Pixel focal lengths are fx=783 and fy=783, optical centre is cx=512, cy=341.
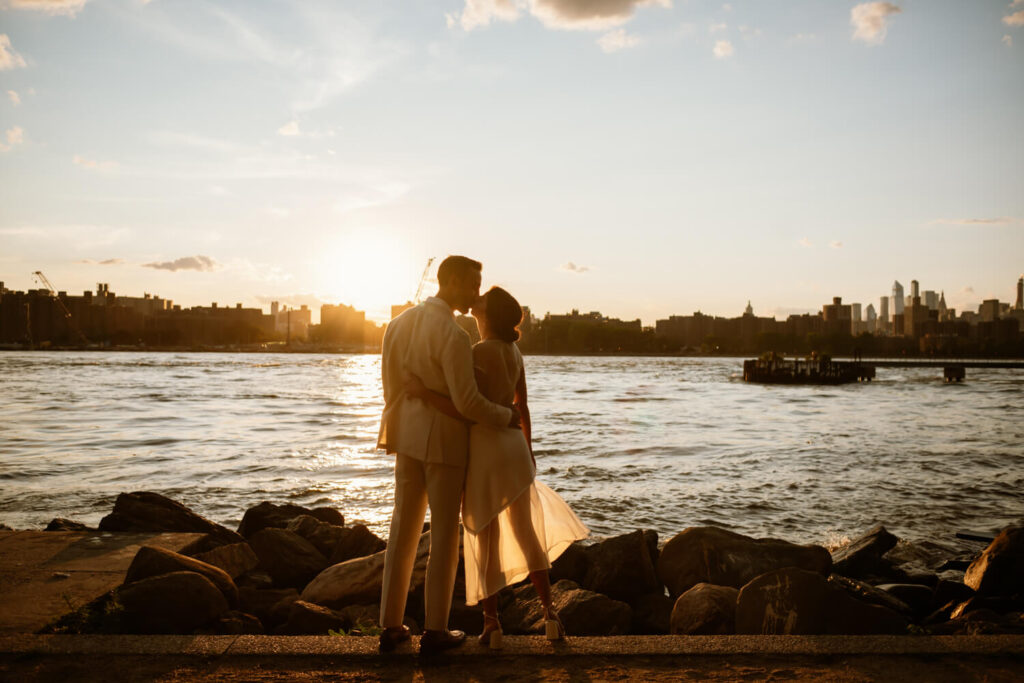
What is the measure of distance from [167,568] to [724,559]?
190 inches

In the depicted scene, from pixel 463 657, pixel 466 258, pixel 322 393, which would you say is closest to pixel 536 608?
pixel 463 657

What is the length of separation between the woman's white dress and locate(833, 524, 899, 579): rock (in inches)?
204

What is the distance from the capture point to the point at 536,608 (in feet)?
19.9

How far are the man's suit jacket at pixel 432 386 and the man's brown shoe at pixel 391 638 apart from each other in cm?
93

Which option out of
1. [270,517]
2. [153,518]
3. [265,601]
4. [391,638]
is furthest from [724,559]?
[153,518]

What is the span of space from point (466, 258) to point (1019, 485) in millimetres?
15601

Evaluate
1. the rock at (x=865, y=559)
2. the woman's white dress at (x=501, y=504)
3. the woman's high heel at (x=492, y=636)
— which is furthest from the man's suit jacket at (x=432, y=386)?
the rock at (x=865, y=559)

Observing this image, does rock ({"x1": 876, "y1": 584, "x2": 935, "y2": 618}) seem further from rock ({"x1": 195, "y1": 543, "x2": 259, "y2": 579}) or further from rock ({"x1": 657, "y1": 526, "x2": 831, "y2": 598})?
rock ({"x1": 195, "y1": 543, "x2": 259, "y2": 579})

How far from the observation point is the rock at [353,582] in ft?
20.9

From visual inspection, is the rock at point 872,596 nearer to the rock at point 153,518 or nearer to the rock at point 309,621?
the rock at point 309,621

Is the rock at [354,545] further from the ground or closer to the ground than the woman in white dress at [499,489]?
closer to the ground

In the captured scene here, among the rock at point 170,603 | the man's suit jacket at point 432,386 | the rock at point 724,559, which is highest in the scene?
the man's suit jacket at point 432,386

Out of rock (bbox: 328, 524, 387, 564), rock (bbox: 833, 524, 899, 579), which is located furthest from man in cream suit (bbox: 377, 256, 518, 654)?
rock (bbox: 833, 524, 899, 579)

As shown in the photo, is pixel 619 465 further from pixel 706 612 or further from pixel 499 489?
pixel 499 489
